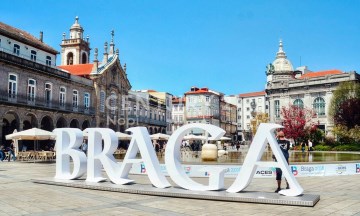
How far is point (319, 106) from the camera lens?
209 ft

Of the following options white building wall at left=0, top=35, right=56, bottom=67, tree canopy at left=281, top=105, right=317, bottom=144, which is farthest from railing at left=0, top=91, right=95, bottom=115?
tree canopy at left=281, top=105, right=317, bottom=144

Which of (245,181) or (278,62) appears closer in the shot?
(245,181)

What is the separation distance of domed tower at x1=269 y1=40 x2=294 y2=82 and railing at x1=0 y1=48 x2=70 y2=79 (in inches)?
1803

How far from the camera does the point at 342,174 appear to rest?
17.7 meters

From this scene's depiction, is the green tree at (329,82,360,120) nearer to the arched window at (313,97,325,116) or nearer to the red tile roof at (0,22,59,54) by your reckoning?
the arched window at (313,97,325,116)

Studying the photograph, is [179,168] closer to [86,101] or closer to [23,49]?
[23,49]

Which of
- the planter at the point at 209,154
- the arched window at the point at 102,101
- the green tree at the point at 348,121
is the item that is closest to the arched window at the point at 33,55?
the arched window at the point at 102,101

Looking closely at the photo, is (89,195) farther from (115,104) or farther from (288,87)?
(288,87)

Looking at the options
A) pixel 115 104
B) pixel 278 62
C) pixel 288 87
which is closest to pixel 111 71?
pixel 115 104

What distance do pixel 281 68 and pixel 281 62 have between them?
145 centimetres

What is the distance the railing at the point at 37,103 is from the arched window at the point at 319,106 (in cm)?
3840

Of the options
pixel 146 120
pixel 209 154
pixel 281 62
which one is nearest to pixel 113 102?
pixel 146 120

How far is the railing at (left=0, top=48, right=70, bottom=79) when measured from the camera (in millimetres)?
34406

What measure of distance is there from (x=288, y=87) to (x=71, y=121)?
39.5m
